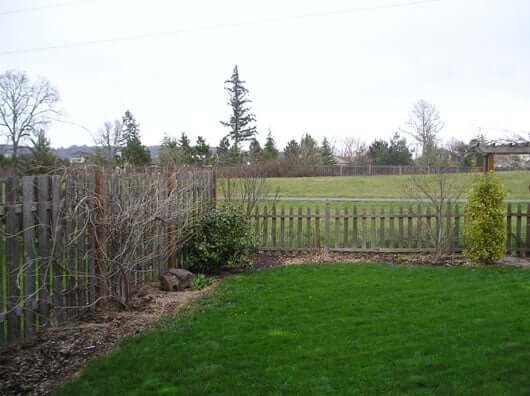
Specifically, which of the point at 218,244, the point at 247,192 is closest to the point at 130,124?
the point at 247,192

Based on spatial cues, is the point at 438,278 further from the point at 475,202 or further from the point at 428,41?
the point at 428,41

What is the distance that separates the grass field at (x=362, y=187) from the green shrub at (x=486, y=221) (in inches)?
431

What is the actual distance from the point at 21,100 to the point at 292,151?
20.4 m

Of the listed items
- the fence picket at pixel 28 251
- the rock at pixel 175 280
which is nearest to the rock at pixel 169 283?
the rock at pixel 175 280

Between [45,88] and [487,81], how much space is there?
26303 millimetres

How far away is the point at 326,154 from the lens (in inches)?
1688

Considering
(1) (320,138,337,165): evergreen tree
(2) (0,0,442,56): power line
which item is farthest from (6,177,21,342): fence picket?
(1) (320,138,337,165): evergreen tree

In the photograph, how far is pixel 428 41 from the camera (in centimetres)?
1405

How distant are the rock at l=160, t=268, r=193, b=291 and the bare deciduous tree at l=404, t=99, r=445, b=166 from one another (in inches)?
1201

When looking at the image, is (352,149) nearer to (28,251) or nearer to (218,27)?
(218,27)

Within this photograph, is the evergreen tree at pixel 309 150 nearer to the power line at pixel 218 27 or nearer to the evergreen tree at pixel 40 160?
the power line at pixel 218 27

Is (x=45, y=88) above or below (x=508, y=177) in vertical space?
above

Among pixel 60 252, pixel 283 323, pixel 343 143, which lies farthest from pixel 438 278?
pixel 343 143

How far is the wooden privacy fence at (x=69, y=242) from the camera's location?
416cm
